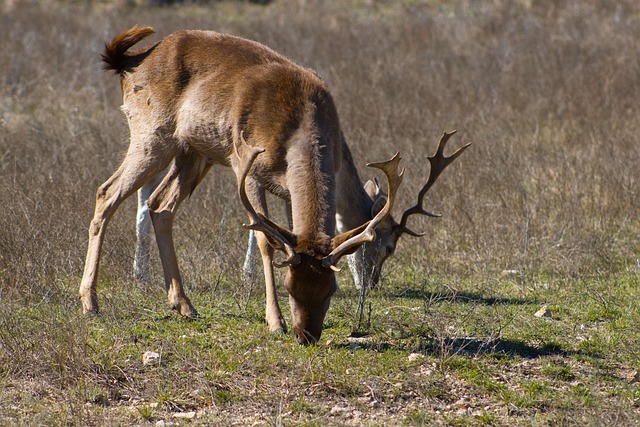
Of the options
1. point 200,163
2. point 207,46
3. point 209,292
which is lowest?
point 209,292

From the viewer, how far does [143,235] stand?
8.48 m

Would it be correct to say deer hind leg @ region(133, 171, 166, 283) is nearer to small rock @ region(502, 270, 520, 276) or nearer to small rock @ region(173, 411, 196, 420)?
small rock @ region(173, 411, 196, 420)

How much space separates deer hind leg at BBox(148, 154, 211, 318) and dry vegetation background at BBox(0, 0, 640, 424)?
441 millimetres

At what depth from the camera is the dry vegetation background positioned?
8695 mm

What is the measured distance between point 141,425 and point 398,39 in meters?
13.2

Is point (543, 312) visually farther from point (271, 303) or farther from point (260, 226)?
point (260, 226)

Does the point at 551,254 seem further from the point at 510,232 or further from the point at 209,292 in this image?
the point at 209,292

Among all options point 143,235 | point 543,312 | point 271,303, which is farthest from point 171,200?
point 543,312

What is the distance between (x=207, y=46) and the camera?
25.3 ft

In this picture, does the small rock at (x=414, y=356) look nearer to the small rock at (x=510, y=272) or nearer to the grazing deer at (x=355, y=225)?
the grazing deer at (x=355, y=225)

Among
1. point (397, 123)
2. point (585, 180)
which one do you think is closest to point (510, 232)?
point (585, 180)

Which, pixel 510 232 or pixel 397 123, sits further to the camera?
pixel 397 123

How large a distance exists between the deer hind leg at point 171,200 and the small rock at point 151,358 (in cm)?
129

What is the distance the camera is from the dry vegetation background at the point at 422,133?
28.5 feet
